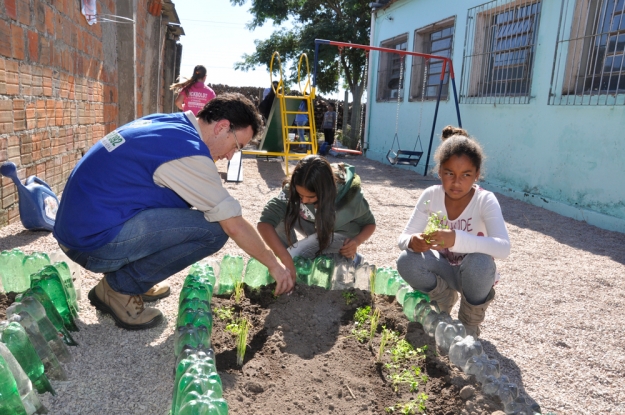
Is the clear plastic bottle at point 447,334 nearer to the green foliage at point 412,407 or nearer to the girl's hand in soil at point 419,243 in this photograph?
the green foliage at point 412,407

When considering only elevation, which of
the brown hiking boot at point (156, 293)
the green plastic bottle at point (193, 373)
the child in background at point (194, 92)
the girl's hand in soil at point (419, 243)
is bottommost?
the brown hiking boot at point (156, 293)

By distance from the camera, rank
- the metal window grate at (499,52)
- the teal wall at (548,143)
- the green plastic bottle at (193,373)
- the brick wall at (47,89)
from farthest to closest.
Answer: the metal window grate at (499,52) → the teal wall at (548,143) → the brick wall at (47,89) → the green plastic bottle at (193,373)

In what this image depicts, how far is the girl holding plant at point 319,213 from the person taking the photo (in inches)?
102

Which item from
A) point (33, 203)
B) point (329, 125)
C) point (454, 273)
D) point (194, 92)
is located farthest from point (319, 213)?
point (329, 125)

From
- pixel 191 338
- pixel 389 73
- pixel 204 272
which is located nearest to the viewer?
pixel 191 338

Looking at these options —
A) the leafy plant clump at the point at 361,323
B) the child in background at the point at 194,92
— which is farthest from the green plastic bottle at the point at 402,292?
the child in background at the point at 194,92

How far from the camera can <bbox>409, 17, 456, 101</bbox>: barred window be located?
941 cm

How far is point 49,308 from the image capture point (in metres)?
2.06

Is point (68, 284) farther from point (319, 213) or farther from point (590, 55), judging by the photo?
point (590, 55)

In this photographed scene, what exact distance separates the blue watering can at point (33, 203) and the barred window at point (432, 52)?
7385mm

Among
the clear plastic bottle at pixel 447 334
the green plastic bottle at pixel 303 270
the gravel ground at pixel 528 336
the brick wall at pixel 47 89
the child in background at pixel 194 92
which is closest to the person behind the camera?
the gravel ground at pixel 528 336

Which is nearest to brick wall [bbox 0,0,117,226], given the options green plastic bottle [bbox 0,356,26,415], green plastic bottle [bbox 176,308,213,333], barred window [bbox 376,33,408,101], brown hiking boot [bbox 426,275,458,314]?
green plastic bottle [bbox 176,308,213,333]

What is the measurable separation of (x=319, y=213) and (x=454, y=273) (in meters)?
0.78

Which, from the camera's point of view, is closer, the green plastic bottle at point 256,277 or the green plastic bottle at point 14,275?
the green plastic bottle at point 14,275
